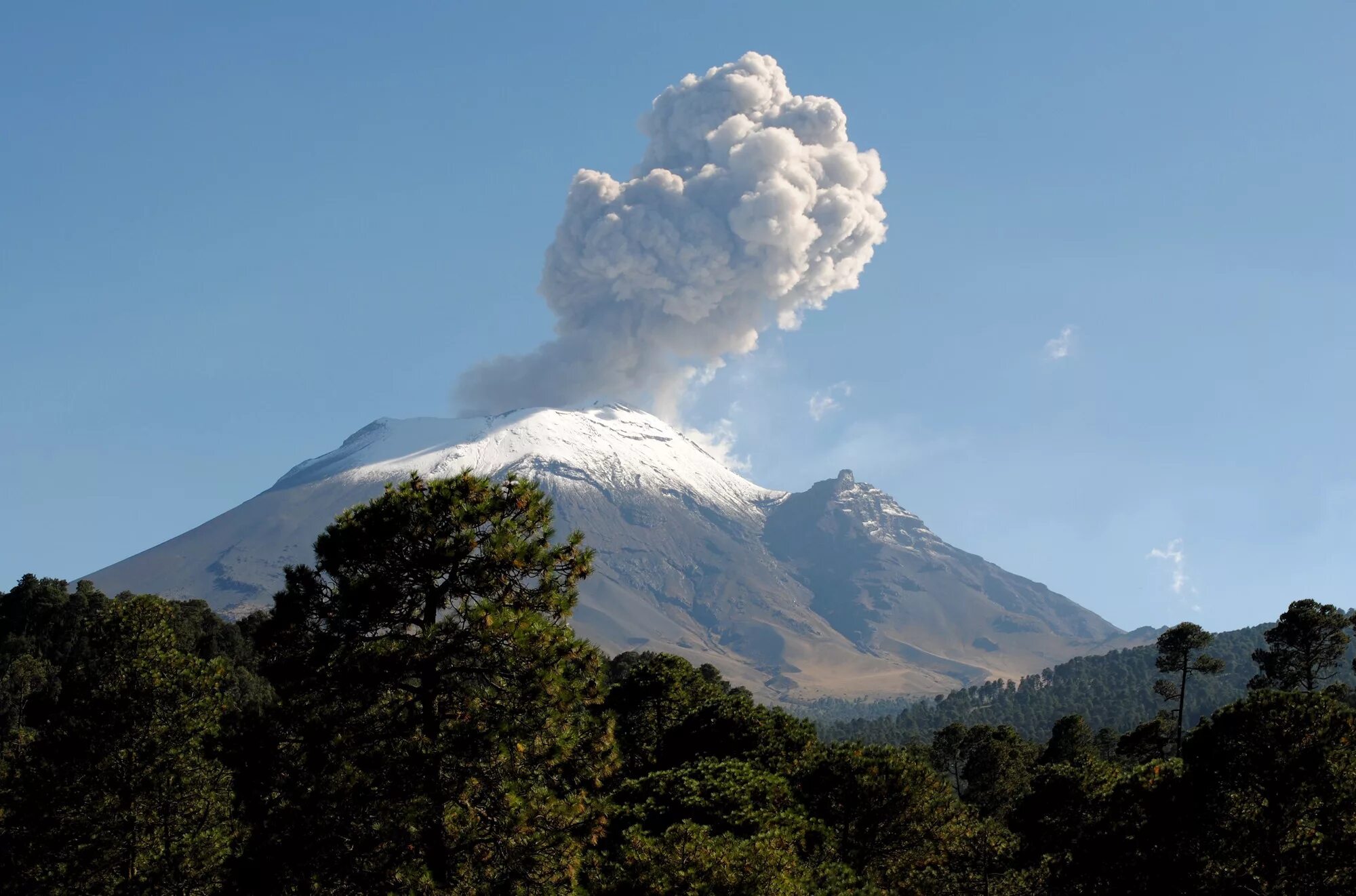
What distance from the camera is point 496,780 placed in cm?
1678

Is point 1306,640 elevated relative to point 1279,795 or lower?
elevated

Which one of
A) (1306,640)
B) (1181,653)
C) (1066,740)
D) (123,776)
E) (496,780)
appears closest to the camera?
(496,780)

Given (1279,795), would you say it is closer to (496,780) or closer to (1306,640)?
(496,780)

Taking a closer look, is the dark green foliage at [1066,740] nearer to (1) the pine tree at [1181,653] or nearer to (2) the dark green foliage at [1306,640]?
(1) the pine tree at [1181,653]

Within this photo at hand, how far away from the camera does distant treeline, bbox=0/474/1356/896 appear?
655 inches

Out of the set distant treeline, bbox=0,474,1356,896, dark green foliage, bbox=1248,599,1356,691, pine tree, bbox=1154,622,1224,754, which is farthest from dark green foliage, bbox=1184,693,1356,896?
pine tree, bbox=1154,622,1224,754

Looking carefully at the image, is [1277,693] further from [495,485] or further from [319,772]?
[319,772]

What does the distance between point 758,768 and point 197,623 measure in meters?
53.3

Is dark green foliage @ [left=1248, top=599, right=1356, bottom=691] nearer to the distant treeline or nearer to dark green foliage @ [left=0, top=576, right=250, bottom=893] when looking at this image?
the distant treeline

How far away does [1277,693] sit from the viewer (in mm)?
23641

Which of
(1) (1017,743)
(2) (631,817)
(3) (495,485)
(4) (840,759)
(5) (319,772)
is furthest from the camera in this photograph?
(1) (1017,743)

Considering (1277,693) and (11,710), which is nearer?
(1277,693)

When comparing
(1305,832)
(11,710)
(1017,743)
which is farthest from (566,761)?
(1017,743)

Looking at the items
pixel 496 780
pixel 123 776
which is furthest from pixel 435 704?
pixel 123 776
